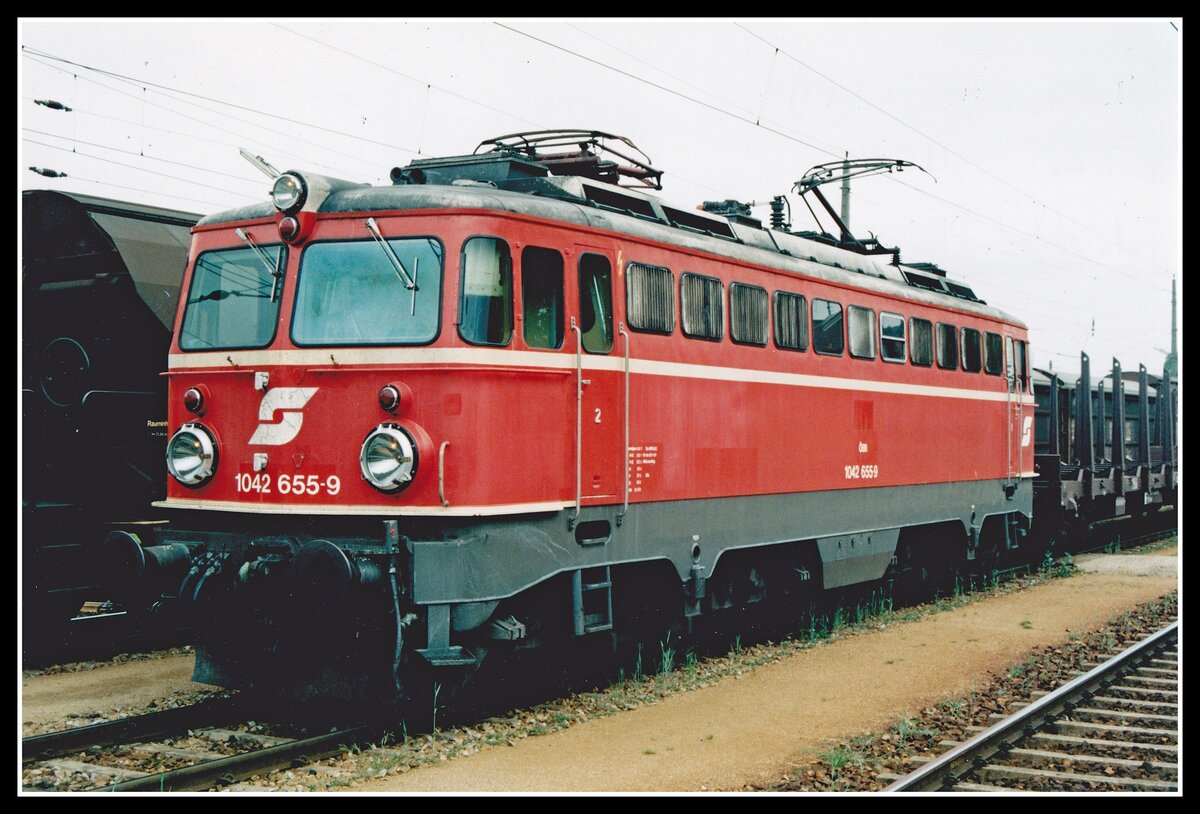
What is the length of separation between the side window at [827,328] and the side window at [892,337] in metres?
0.96

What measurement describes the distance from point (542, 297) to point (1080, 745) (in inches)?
183

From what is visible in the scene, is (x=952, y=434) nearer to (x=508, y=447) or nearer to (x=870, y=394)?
(x=870, y=394)

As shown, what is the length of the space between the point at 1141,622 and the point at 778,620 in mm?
4039

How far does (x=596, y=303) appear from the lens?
9.42m

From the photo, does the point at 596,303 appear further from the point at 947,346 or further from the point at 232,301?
the point at 947,346

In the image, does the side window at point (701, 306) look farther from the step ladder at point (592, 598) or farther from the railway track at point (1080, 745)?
the railway track at point (1080, 745)

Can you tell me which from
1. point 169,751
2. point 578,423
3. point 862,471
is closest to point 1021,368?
point 862,471

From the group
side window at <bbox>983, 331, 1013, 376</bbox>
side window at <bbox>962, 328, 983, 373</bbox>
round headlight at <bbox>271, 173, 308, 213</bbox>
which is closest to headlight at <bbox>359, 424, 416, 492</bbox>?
round headlight at <bbox>271, 173, 308, 213</bbox>

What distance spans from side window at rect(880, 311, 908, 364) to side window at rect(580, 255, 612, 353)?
16.4 feet

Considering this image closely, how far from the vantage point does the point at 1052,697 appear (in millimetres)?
9383

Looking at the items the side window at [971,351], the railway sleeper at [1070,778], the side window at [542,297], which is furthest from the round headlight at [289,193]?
the side window at [971,351]

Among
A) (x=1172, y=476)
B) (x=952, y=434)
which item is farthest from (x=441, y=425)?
(x=1172, y=476)

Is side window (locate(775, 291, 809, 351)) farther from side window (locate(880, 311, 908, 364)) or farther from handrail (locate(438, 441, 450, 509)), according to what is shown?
handrail (locate(438, 441, 450, 509))

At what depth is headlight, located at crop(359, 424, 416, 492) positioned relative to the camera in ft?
27.2
